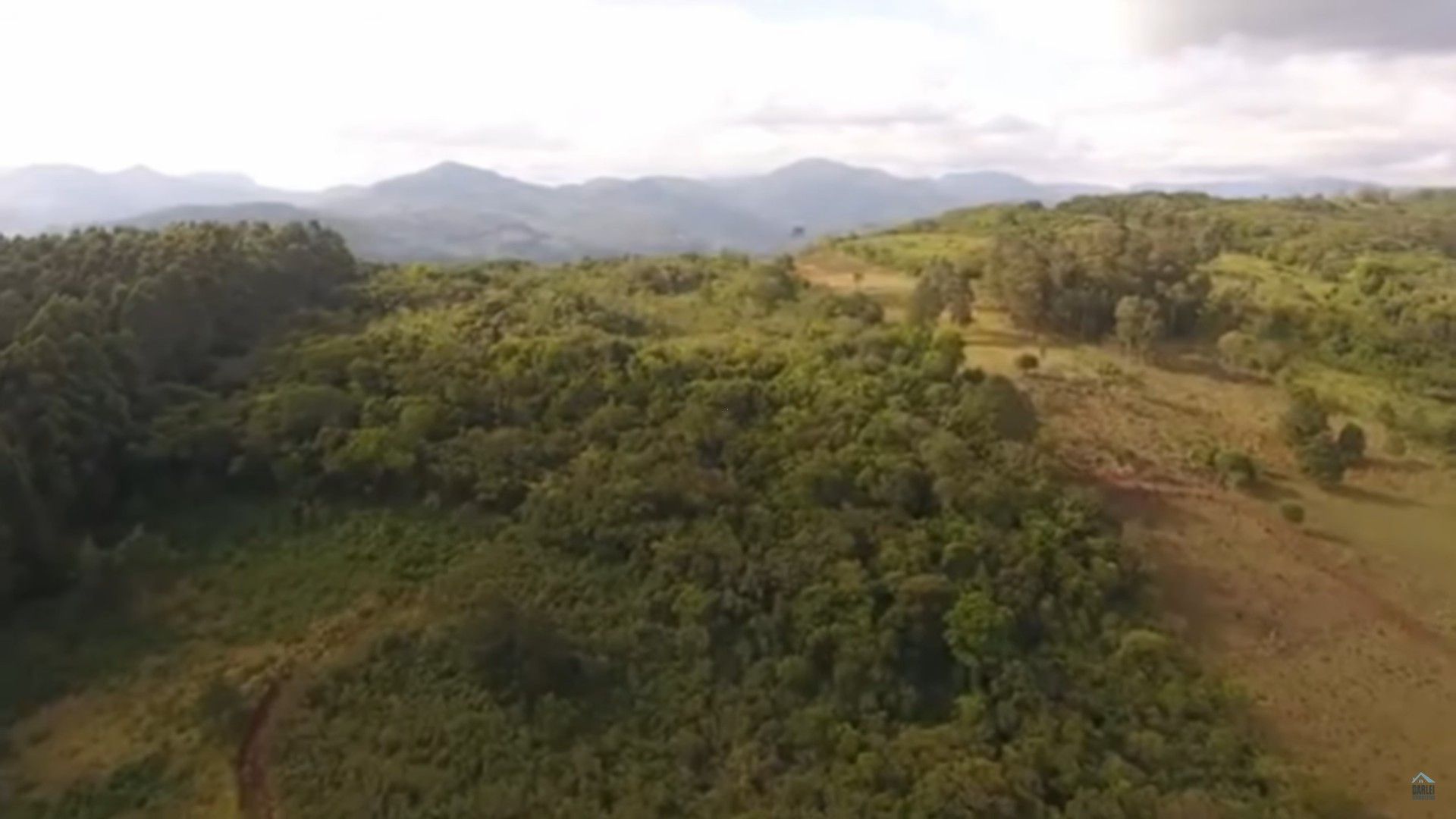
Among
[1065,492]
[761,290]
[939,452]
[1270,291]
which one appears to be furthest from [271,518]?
[1270,291]

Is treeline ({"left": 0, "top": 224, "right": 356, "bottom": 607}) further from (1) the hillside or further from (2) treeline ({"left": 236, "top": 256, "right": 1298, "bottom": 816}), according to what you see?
Answer: (1) the hillside

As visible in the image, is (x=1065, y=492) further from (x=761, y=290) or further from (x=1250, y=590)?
(x=761, y=290)

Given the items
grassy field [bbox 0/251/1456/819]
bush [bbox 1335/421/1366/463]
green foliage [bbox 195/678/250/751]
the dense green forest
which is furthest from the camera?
the dense green forest

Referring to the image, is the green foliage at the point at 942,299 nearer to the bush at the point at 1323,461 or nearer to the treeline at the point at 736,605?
the treeline at the point at 736,605

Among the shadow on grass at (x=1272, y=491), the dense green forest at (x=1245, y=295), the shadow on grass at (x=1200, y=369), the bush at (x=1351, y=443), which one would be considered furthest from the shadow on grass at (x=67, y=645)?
the shadow on grass at (x=1200, y=369)

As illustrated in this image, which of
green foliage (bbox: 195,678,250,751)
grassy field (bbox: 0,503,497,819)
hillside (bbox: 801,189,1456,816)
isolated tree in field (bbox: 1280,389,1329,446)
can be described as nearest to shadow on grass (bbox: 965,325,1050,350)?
hillside (bbox: 801,189,1456,816)

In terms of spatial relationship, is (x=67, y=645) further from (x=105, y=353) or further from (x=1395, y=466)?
(x=1395, y=466)
